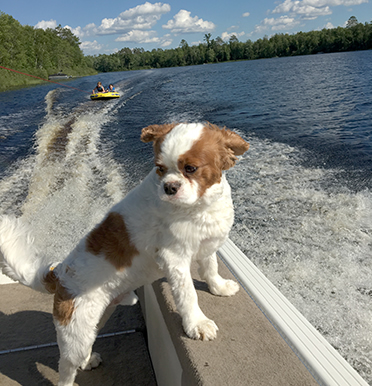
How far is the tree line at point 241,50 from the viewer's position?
86.0m

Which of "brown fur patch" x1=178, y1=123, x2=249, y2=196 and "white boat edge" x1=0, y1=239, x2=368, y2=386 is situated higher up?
"brown fur patch" x1=178, y1=123, x2=249, y2=196

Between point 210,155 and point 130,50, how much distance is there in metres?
110

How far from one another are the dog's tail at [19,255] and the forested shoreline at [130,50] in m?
47.4

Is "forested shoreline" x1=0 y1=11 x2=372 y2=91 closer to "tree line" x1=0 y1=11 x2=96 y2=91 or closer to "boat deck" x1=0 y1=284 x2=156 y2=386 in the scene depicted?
"tree line" x1=0 y1=11 x2=96 y2=91

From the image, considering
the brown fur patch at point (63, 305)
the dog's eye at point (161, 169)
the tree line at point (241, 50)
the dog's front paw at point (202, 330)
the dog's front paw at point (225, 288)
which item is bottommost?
the tree line at point (241, 50)

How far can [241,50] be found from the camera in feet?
327

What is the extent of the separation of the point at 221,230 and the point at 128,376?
1.53 meters

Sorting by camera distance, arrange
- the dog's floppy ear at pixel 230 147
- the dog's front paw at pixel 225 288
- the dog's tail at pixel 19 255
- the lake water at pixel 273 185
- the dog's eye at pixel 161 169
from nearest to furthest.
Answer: the dog's eye at pixel 161 169 → the dog's floppy ear at pixel 230 147 → the dog's tail at pixel 19 255 → the dog's front paw at pixel 225 288 → the lake water at pixel 273 185

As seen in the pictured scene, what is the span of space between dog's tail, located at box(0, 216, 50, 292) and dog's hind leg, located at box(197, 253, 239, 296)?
47.3 inches

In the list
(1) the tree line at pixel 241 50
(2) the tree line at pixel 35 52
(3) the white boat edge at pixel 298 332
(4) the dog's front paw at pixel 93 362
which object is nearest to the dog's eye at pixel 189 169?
(3) the white boat edge at pixel 298 332

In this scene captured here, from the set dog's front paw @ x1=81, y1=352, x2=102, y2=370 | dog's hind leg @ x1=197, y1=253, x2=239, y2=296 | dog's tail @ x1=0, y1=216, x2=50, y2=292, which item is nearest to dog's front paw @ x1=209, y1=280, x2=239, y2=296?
dog's hind leg @ x1=197, y1=253, x2=239, y2=296

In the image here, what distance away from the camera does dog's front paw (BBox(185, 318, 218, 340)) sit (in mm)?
2201

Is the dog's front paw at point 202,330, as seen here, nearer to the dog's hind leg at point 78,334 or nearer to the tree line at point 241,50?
the dog's hind leg at point 78,334

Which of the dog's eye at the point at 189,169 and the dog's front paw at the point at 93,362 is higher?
the dog's eye at the point at 189,169
